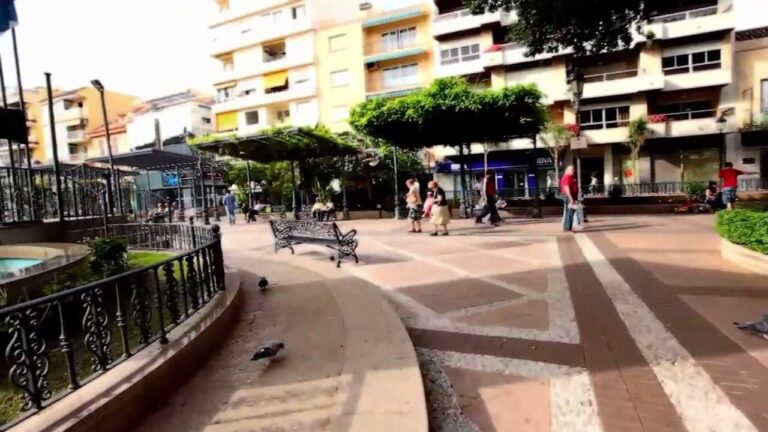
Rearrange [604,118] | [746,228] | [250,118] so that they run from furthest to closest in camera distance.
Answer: [250,118]
[604,118]
[746,228]

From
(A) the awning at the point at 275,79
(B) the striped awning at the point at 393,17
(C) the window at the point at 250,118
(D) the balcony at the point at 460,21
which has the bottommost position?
(C) the window at the point at 250,118

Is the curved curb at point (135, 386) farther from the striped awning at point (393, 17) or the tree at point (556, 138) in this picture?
the striped awning at point (393, 17)

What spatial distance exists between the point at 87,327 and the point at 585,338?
3.92 meters

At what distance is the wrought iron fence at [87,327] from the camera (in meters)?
2.49

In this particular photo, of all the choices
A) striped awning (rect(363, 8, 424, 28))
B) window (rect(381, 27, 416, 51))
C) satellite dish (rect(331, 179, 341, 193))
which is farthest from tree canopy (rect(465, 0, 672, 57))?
window (rect(381, 27, 416, 51))

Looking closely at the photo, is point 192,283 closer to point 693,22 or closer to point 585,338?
point 585,338

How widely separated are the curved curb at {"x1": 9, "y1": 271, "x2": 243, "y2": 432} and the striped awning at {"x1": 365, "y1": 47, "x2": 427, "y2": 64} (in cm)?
3026

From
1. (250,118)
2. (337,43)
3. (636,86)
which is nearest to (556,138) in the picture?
(636,86)

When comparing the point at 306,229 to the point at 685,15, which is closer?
the point at 306,229

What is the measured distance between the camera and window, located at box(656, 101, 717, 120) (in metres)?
25.8

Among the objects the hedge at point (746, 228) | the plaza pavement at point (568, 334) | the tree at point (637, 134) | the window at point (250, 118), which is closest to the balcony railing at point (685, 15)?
the tree at point (637, 134)

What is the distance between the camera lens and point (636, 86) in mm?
25922

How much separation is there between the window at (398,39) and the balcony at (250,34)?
641cm

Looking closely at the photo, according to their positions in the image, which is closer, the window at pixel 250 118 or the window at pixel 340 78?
the window at pixel 340 78
